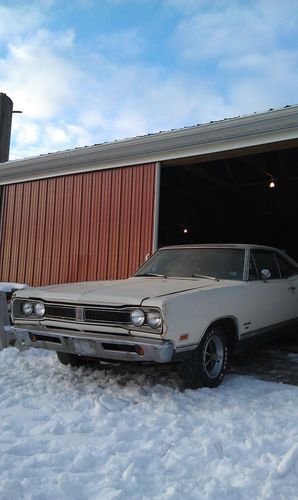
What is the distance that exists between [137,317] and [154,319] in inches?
6.7

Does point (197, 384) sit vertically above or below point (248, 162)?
below

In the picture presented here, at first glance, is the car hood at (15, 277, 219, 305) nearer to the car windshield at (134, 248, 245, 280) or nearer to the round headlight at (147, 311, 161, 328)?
the round headlight at (147, 311, 161, 328)

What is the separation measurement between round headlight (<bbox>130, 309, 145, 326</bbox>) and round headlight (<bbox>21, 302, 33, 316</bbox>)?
130cm

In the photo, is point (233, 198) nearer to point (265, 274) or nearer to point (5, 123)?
point (265, 274)

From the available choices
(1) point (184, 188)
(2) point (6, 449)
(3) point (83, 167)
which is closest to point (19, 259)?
(3) point (83, 167)

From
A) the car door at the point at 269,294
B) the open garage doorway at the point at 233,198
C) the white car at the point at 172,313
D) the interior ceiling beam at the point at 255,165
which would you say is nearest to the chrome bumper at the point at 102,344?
the white car at the point at 172,313

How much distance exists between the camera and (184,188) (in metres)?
13.3

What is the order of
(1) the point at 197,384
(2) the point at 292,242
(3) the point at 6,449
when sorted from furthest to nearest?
(2) the point at 292,242
(1) the point at 197,384
(3) the point at 6,449

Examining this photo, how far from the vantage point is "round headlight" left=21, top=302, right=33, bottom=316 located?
485 cm

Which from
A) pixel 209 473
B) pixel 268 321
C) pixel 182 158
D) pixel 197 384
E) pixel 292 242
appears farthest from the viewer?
pixel 292 242

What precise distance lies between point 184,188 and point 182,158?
17.8 ft

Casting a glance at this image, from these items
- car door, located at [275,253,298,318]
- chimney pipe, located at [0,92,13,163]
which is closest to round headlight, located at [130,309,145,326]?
car door, located at [275,253,298,318]

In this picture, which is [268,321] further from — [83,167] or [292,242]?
[292,242]

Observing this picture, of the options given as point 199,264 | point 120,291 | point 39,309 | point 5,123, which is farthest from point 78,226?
point 5,123
